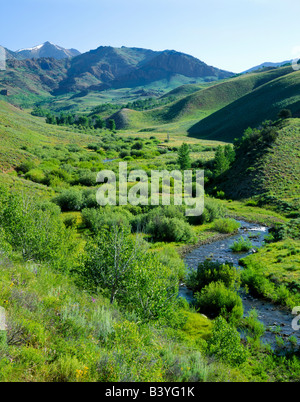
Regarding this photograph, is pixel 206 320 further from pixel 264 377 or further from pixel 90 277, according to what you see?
pixel 90 277

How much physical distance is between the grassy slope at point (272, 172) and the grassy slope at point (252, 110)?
242ft

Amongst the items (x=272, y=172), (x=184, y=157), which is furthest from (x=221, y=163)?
(x=272, y=172)

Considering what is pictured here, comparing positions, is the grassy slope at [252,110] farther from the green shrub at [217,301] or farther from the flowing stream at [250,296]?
the green shrub at [217,301]

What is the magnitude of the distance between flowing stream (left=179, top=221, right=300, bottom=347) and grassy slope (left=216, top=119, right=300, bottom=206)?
12.4 m

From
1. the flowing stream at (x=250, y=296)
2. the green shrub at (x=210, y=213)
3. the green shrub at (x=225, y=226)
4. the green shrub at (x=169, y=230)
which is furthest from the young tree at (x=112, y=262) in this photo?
the green shrub at (x=210, y=213)

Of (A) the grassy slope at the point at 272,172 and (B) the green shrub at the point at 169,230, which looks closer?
(B) the green shrub at the point at 169,230

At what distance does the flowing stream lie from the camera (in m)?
15.6

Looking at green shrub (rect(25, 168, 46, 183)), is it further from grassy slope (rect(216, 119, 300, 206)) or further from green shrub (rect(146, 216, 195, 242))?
grassy slope (rect(216, 119, 300, 206))

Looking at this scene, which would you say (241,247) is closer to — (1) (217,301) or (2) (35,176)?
(1) (217,301)

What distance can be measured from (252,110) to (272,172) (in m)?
109

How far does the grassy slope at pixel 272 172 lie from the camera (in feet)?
153

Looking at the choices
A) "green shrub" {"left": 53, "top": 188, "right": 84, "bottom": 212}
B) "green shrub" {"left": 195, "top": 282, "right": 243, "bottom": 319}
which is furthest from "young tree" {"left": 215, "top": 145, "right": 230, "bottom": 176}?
"green shrub" {"left": 195, "top": 282, "right": 243, "bottom": 319}

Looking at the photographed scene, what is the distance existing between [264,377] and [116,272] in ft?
24.9

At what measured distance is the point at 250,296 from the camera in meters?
19.9
